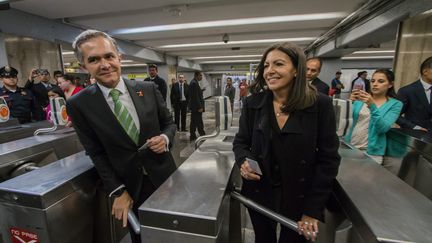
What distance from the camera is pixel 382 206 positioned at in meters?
0.75

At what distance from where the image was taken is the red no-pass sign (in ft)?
3.10

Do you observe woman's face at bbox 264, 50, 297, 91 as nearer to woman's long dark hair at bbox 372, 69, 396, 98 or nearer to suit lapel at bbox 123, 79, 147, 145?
suit lapel at bbox 123, 79, 147, 145

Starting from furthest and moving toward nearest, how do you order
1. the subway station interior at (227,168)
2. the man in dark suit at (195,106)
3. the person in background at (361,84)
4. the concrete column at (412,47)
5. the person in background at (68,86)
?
1. the man in dark suit at (195,106)
2. the concrete column at (412,47)
3. the person in background at (68,86)
4. the person in background at (361,84)
5. the subway station interior at (227,168)

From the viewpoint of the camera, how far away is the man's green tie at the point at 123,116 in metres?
0.97

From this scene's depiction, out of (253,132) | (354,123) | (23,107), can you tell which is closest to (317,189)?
(253,132)

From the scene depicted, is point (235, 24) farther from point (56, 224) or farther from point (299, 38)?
point (56, 224)

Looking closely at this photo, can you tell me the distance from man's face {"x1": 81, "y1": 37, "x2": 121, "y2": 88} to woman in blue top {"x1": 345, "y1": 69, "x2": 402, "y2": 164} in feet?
4.70

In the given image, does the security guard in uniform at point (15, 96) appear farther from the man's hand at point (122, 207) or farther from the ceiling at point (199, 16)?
the man's hand at point (122, 207)

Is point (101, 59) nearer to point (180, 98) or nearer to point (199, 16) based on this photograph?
point (199, 16)

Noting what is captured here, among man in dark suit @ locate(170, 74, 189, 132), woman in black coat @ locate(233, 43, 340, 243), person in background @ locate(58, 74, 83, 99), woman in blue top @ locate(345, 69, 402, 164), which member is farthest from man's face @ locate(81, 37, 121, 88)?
man in dark suit @ locate(170, 74, 189, 132)

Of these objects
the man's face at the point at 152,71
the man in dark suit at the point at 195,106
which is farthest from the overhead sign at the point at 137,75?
the man in dark suit at the point at 195,106

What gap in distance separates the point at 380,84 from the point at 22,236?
226 cm

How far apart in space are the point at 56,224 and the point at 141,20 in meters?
3.86

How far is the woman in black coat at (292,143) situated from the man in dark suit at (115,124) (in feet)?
1.46
